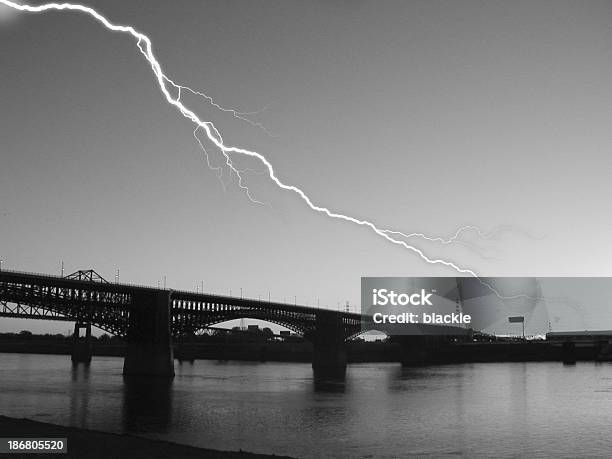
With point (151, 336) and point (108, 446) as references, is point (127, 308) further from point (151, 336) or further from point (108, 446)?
point (108, 446)

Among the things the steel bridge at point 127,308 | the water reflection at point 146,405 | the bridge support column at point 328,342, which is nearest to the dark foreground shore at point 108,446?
the water reflection at point 146,405

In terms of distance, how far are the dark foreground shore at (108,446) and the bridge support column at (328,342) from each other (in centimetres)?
11802

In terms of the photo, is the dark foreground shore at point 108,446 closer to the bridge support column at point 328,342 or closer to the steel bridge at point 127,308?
the steel bridge at point 127,308

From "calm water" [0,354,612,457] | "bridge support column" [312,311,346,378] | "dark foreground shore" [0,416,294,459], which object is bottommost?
"calm water" [0,354,612,457]

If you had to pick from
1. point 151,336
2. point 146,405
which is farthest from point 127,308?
point 146,405

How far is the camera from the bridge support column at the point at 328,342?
502 feet

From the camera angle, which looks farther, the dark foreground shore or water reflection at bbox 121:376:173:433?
water reflection at bbox 121:376:173:433

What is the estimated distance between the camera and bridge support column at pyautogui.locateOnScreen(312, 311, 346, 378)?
502 feet

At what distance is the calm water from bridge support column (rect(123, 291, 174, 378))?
11985 mm

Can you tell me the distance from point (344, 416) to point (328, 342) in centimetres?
10181

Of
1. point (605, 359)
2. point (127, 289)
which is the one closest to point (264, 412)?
point (127, 289)

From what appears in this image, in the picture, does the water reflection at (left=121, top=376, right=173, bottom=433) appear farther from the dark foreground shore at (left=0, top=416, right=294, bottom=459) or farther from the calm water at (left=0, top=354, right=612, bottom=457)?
the dark foreground shore at (left=0, top=416, right=294, bottom=459)

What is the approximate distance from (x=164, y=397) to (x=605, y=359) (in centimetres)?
16027

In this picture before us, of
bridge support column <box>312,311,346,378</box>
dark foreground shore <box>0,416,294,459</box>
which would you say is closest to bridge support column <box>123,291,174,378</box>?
bridge support column <box>312,311,346,378</box>
